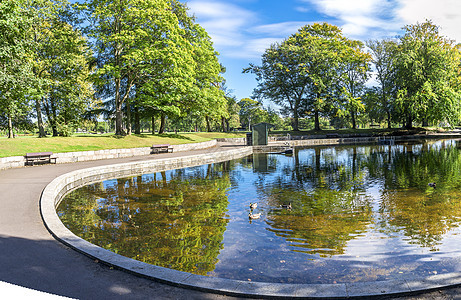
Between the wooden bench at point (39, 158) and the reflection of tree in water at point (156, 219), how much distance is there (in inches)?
255

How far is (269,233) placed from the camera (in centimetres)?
875

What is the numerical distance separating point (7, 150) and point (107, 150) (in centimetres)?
642

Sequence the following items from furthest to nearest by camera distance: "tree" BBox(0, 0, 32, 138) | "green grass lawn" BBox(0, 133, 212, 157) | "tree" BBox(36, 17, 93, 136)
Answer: "tree" BBox(36, 17, 93, 136) < "green grass lawn" BBox(0, 133, 212, 157) < "tree" BBox(0, 0, 32, 138)

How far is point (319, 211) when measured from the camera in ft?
35.7

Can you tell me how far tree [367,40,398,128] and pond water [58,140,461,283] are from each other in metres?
48.8

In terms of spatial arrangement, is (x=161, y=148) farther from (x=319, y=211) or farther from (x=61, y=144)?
(x=319, y=211)

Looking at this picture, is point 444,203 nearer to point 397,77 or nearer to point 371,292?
point 371,292

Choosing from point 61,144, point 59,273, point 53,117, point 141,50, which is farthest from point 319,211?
point 53,117

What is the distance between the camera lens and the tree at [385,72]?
6012cm

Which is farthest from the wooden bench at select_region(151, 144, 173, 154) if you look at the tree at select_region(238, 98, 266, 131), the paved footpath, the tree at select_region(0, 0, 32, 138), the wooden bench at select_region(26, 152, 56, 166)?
the tree at select_region(238, 98, 266, 131)

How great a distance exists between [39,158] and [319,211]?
17913mm

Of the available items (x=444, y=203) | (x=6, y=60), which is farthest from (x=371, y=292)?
(x=6, y=60)

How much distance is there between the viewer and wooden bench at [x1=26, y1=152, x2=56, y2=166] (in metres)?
19.5

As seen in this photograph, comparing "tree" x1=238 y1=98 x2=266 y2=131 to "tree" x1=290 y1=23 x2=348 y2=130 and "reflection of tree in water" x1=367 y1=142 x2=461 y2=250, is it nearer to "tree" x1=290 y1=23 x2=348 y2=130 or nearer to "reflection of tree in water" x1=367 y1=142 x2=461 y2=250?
"tree" x1=290 y1=23 x2=348 y2=130
